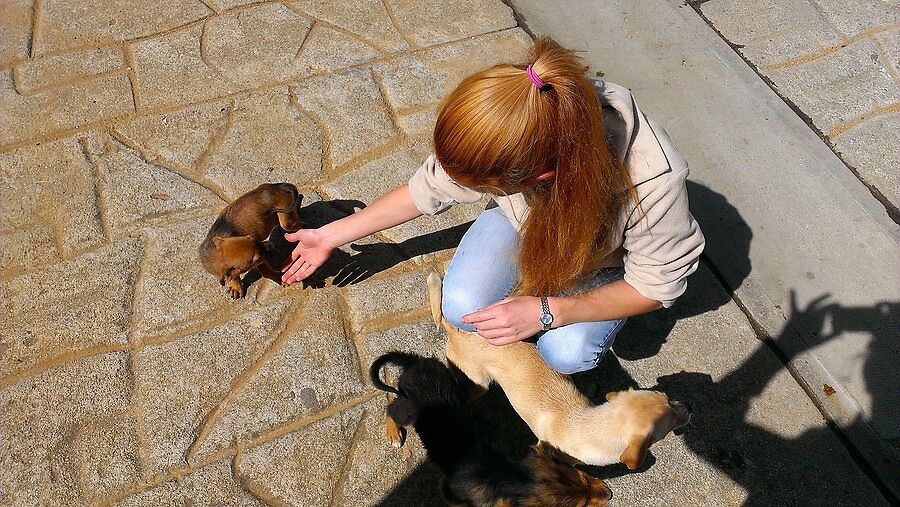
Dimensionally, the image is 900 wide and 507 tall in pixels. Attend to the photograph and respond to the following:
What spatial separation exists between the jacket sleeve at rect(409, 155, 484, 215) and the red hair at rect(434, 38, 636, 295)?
1.90ft

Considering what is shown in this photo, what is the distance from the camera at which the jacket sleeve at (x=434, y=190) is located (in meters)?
2.57

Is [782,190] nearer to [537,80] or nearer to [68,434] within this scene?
[537,80]

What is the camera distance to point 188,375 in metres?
2.99

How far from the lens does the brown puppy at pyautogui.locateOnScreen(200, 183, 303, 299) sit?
9.89 ft

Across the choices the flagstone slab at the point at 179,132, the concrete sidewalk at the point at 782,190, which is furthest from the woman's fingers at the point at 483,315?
the flagstone slab at the point at 179,132

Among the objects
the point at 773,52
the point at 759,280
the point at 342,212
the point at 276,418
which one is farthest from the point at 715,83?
the point at 276,418

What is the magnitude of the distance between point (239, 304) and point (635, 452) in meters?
2.01

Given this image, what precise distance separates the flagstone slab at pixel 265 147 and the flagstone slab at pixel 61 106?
0.72m

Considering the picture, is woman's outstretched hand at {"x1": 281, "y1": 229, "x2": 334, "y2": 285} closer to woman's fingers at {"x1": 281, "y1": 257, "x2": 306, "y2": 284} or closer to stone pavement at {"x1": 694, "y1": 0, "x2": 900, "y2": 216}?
woman's fingers at {"x1": 281, "y1": 257, "x2": 306, "y2": 284}

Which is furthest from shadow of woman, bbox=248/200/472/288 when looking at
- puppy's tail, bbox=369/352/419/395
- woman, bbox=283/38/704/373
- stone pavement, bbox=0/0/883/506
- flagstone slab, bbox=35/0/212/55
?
flagstone slab, bbox=35/0/212/55

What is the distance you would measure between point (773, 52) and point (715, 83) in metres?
0.50

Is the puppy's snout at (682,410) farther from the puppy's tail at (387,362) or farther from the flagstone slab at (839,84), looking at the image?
the flagstone slab at (839,84)

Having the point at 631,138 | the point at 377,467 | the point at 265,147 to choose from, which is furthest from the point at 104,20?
the point at 631,138

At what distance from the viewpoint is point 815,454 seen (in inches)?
112
